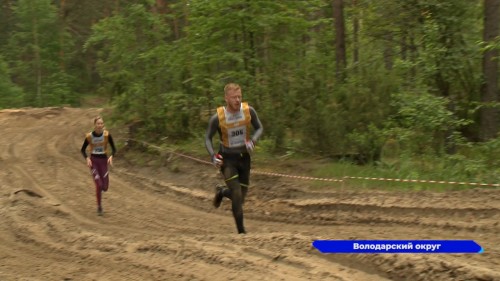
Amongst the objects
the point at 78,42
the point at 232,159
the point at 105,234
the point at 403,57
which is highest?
the point at 78,42

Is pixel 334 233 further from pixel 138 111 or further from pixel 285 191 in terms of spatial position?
pixel 138 111

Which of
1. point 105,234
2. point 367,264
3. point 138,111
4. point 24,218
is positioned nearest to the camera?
point 367,264

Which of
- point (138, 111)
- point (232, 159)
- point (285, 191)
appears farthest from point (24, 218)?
point (138, 111)

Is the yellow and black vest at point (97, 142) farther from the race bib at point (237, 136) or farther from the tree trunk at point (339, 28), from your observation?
the tree trunk at point (339, 28)

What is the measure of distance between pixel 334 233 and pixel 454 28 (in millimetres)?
7610

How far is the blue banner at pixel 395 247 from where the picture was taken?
5668mm

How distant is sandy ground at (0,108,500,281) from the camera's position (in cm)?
554

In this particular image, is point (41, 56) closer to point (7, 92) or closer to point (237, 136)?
point (7, 92)

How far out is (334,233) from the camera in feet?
24.3

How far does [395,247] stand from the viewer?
5688 mm

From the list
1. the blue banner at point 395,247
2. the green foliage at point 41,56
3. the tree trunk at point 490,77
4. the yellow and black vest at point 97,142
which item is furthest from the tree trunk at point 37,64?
the blue banner at point 395,247

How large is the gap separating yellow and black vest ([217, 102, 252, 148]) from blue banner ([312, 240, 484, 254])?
2.08 meters

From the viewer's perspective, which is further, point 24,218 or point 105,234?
point 24,218

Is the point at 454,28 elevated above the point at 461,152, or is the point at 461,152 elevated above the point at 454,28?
the point at 454,28
